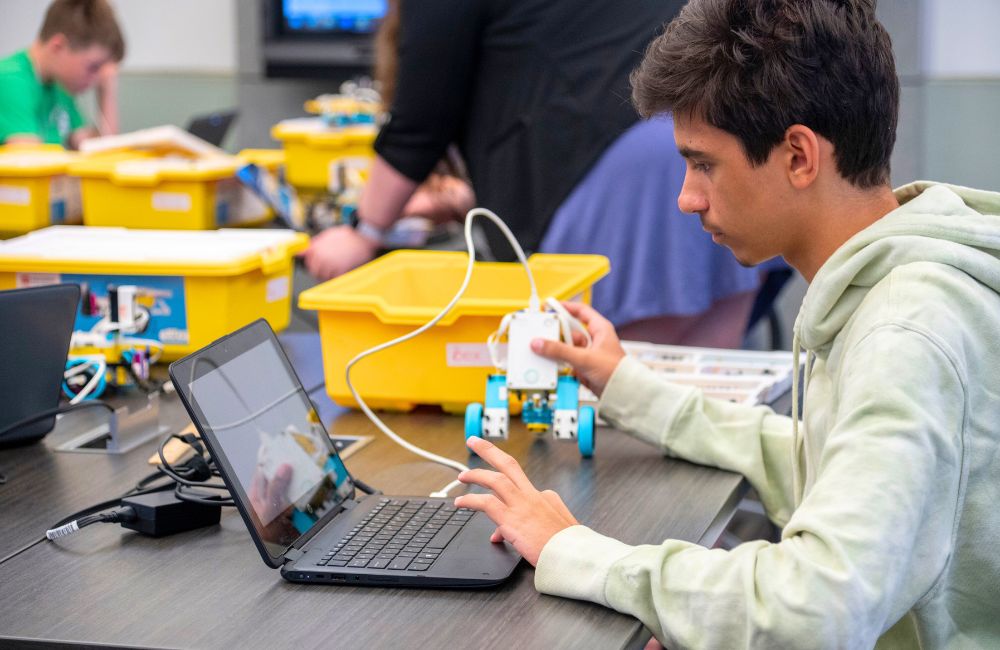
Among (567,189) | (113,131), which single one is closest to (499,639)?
(567,189)

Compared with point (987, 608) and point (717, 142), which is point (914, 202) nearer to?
point (717, 142)

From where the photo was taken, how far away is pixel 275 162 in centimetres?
332

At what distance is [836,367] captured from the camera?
101 centimetres

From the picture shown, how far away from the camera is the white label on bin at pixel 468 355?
4.91ft

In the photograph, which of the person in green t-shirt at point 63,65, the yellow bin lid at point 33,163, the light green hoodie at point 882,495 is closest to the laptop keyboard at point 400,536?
the light green hoodie at point 882,495

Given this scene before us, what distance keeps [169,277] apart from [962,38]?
3.43 metres

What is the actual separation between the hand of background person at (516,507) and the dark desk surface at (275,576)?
3 centimetres

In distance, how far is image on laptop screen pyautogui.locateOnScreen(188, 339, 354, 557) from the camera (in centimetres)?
105

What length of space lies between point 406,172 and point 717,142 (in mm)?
1071

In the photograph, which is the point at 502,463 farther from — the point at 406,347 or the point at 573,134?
the point at 573,134

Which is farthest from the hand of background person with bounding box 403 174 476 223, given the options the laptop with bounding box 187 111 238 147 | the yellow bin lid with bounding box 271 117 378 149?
the laptop with bounding box 187 111 238 147

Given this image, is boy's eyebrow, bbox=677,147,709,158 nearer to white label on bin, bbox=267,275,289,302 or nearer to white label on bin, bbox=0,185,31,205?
white label on bin, bbox=267,275,289,302

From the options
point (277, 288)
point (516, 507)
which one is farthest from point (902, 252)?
point (277, 288)

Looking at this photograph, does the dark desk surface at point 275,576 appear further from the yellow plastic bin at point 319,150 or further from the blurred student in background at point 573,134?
the yellow plastic bin at point 319,150
